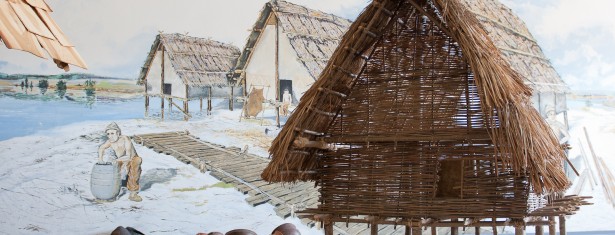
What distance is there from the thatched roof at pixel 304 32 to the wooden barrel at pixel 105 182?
2067mm

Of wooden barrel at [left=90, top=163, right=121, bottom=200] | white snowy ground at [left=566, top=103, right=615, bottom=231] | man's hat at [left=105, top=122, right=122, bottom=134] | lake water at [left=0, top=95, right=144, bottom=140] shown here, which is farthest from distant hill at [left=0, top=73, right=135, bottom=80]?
white snowy ground at [left=566, top=103, right=615, bottom=231]

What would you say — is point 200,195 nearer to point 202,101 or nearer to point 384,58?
point 202,101

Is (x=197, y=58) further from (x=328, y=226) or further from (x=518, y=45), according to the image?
(x=518, y=45)

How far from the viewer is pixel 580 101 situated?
30.5 ft

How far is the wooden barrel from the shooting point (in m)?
7.71

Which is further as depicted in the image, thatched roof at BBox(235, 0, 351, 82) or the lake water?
thatched roof at BBox(235, 0, 351, 82)

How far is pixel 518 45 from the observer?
8742 millimetres

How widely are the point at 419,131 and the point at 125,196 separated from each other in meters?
4.10

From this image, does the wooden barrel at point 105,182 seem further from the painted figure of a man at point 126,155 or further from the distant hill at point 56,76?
the distant hill at point 56,76

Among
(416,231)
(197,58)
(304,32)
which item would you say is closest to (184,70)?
(197,58)

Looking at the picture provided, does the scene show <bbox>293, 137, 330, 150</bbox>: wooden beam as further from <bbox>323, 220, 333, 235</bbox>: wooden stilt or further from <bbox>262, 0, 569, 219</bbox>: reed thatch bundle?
<bbox>323, 220, 333, 235</bbox>: wooden stilt

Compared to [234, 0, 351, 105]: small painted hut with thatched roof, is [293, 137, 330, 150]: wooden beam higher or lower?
lower

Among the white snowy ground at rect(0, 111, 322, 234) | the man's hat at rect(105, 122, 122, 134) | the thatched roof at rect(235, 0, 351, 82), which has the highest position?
the thatched roof at rect(235, 0, 351, 82)

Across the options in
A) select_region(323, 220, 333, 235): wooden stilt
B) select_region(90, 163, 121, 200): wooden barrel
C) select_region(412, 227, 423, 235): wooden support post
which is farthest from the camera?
select_region(90, 163, 121, 200): wooden barrel
